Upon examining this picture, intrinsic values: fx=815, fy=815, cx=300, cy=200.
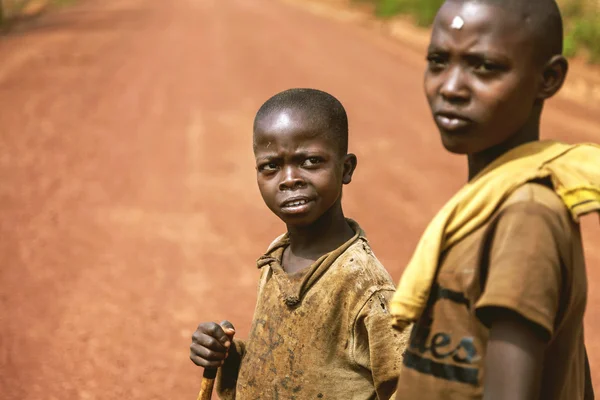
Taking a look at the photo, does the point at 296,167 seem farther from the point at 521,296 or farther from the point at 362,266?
the point at 521,296

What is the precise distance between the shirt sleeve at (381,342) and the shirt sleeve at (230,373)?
460mm

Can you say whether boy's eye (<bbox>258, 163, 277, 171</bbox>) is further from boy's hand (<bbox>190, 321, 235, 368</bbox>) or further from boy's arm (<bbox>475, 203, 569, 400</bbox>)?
boy's arm (<bbox>475, 203, 569, 400</bbox>)

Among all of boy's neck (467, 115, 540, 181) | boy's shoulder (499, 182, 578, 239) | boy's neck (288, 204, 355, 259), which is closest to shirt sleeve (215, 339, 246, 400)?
boy's neck (288, 204, 355, 259)

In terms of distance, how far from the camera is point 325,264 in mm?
2242

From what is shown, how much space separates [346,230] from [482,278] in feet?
3.24

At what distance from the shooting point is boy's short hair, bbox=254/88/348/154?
7.84ft

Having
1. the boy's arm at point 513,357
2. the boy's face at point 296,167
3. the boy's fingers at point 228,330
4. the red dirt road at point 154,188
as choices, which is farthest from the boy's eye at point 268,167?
the red dirt road at point 154,188

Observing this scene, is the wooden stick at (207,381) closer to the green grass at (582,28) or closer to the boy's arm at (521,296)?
the boy's arm at (521,296)

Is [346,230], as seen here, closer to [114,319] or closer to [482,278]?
[482,278]

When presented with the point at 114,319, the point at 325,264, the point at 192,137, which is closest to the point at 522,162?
the point at 325,264

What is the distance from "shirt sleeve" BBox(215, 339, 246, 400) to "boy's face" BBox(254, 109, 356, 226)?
17.1 inches

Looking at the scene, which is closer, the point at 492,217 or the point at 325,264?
the point at 492,217

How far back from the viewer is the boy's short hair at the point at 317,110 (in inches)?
94.1

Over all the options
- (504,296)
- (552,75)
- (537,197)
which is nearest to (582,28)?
(552,75)
